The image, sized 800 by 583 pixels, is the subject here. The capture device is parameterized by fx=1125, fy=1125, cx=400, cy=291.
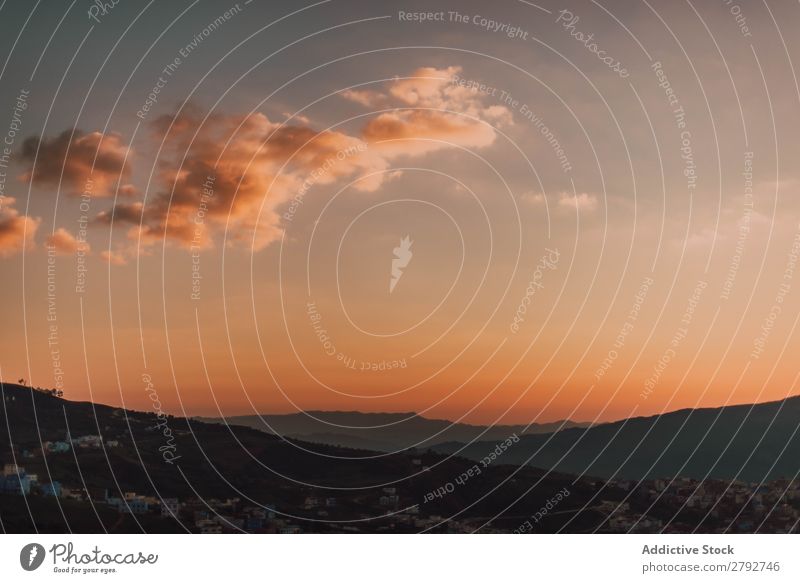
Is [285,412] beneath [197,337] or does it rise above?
beneath

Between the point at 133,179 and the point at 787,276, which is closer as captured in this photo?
the point at 133,179

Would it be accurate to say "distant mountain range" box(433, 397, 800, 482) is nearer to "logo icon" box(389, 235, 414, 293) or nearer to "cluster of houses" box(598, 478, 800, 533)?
"cluster of houses" box(598, 478, 800, 533)

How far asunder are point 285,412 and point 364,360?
122 cm

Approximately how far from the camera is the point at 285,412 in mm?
14547

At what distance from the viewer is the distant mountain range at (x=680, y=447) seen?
15062 millimetres

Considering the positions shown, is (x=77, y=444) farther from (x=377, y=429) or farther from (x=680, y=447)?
(x=680, y=447)

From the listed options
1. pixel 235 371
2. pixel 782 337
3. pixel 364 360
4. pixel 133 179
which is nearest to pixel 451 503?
pixel 364 360
